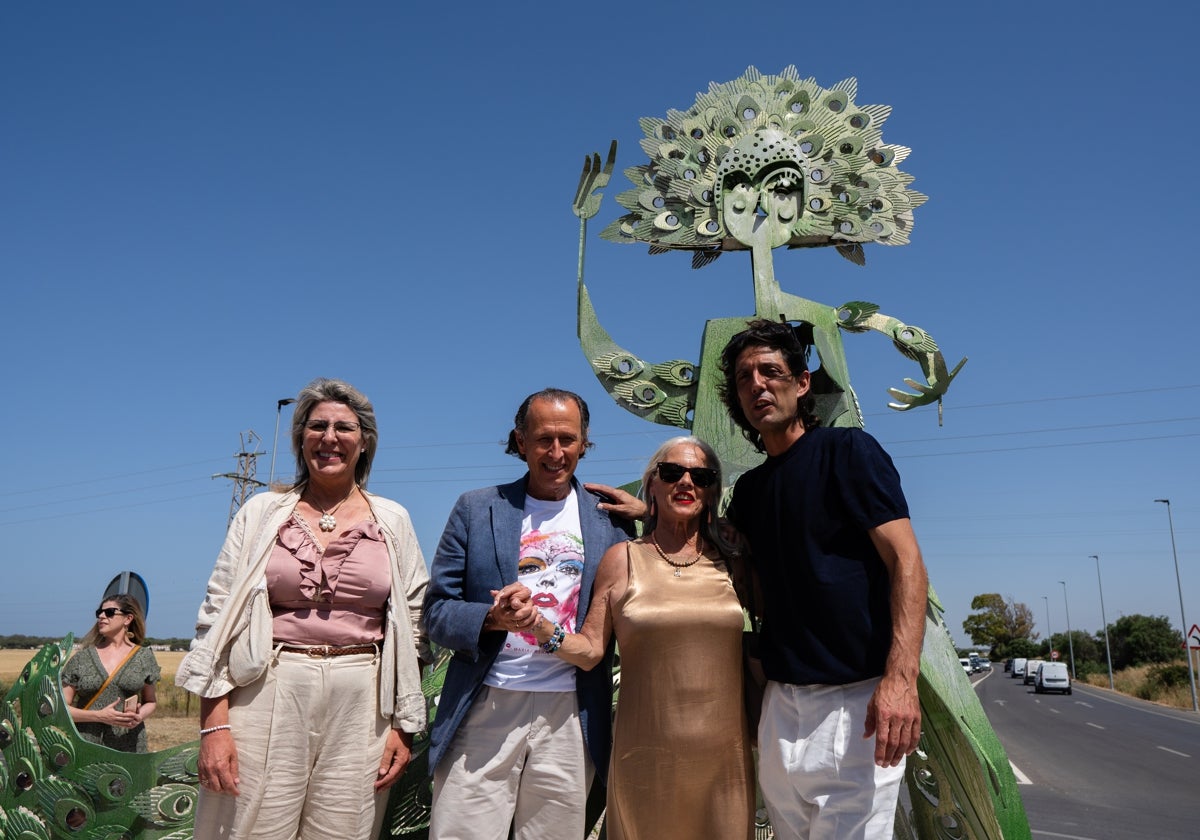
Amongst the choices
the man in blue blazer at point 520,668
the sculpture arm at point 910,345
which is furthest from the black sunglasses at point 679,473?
the sculpture arm at point 910,345

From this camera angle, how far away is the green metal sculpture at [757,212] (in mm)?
4582

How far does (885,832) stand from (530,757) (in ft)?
3.46

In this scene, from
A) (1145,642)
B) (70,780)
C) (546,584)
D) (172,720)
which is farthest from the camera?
(1145,642)

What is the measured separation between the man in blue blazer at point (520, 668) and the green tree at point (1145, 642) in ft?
164

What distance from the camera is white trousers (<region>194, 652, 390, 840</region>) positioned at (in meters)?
2.80

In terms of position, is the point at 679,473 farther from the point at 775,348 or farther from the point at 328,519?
the point at 328,519

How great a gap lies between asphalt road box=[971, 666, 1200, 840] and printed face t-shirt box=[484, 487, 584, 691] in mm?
6607

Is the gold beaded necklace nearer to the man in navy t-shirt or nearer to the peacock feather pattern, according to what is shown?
the man in navy t-shirt

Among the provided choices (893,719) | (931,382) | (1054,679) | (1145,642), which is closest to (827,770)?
(893,719)

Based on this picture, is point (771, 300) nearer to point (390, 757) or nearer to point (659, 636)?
point (659, 636)

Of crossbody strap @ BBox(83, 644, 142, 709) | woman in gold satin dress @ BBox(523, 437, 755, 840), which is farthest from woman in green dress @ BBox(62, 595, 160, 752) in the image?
woman in gold satin dress @ BBox(523, 437, 755, 840)

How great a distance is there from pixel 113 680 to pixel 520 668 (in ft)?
12.2

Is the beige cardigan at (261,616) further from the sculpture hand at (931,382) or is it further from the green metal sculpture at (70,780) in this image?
the sculpture hand at (931,382)

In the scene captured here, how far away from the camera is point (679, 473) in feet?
9.53
